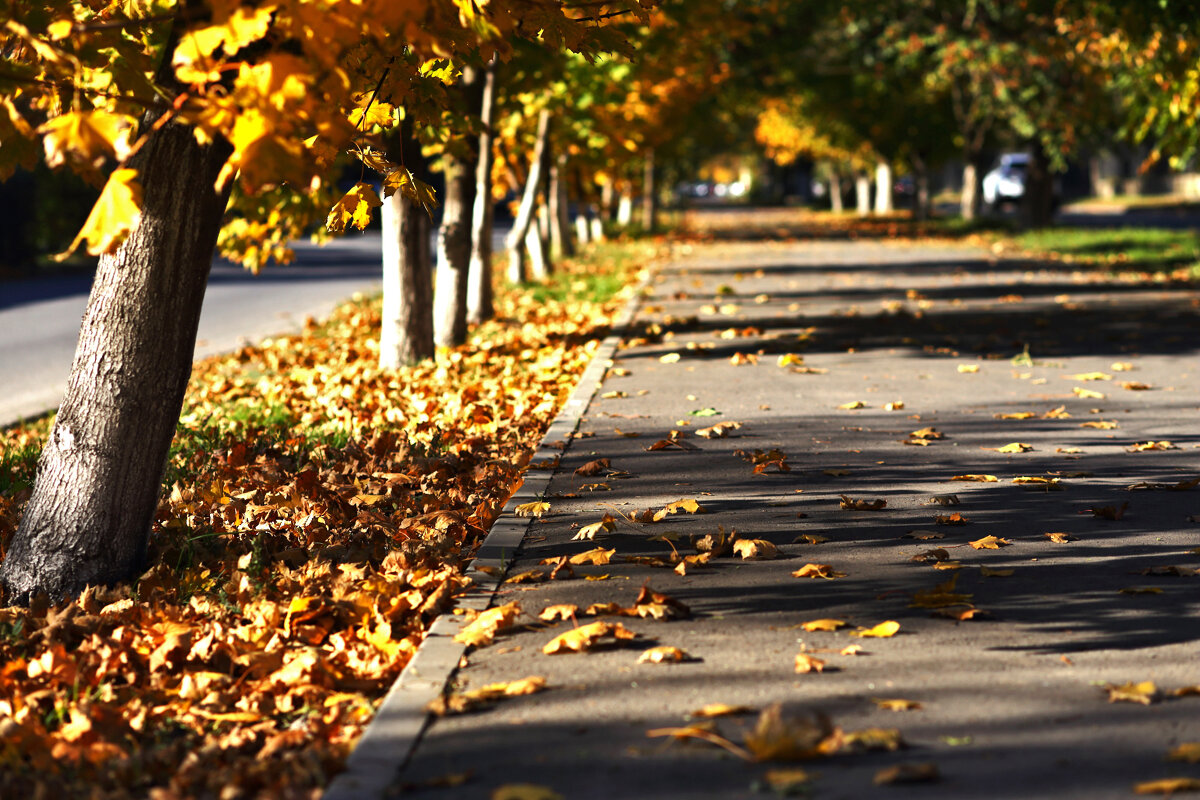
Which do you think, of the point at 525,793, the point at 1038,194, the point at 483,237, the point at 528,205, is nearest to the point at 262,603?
the point at 525,793

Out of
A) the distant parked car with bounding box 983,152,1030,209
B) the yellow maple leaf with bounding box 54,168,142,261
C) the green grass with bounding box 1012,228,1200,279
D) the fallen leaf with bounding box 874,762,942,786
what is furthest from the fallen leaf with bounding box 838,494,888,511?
the distant parked car with bounding box 983,152,1030,209

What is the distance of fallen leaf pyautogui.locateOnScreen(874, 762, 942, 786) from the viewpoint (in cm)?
318

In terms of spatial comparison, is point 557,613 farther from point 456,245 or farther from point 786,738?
point 456,245

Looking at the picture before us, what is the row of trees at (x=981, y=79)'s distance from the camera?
1546cm

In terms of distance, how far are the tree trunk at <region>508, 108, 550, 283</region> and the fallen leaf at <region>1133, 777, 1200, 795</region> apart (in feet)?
48.1

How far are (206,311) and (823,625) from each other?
51.3 ft

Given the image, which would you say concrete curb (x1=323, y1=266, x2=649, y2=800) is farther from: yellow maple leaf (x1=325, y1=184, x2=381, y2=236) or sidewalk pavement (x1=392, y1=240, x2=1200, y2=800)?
yellow maple leaf (x1=325, y1=184, x2=381, y2=236)

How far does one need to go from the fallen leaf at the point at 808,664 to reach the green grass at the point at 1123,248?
16.8 meters

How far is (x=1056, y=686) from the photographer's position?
3824 mm

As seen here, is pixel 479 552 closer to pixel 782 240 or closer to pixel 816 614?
pixel 816 614

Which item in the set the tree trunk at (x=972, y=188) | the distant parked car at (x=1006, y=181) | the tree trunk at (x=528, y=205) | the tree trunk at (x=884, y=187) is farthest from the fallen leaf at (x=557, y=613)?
the distant parked car at (x=1006, y=181)

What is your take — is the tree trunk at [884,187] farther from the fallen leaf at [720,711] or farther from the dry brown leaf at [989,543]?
the fallen leaf at [720,711]

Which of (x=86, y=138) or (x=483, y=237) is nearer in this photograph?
(x=86, y=138)

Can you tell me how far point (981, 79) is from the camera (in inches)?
1181
